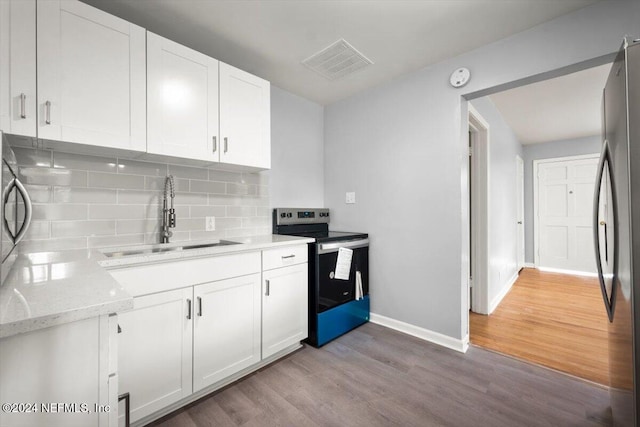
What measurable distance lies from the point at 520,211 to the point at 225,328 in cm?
566

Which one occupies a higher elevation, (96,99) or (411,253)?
(96,99)

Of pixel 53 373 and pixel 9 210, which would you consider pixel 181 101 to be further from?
pixel 53 373

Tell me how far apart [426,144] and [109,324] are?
A: 245 centimetres

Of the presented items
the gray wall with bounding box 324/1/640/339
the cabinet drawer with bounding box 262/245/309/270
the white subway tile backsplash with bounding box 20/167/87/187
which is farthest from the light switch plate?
the white subway tile backsplash with bounding box 20/167/87/187

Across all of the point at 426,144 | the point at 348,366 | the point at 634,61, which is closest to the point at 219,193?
the point at 348,366

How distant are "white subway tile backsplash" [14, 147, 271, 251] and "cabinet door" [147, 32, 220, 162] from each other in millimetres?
352

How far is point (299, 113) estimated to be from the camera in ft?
9.86

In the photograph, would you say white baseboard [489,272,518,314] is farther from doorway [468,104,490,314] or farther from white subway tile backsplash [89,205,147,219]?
white subway tile backsplash [89,205,147,219]

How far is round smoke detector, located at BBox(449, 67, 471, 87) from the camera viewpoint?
2197mm

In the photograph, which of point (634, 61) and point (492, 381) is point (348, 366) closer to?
point (492, 381)

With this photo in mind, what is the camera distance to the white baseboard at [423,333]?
2264 millimetres

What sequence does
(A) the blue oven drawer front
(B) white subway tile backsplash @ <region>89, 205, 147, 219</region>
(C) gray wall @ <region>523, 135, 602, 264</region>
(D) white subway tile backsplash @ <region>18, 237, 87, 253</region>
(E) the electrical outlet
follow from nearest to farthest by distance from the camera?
(D) white subway tile backsplash @ <region>18, 237, 87, 253</region>, (B) white subway tile backsplash @ <region>89, 205, 147, 219</region>, (E) the electrical outlet, (A) the blue oven drawer front, (C) gray wall @ <region>523, 135, 602, 264</region>

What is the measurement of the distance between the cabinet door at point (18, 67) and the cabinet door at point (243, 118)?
93 centimetres

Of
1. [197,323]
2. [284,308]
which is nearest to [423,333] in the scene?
[284,308]
